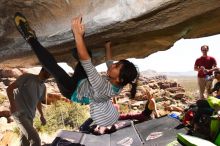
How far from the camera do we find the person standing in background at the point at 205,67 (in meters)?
8.95

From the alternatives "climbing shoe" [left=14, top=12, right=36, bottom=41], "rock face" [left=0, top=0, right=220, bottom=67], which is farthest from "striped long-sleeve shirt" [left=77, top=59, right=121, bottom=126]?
"climbing shoe" [left=14, top=12, right=36, bottom=41]

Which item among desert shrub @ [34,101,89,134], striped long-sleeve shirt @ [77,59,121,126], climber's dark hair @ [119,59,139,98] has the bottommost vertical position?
desert shrub @ [34,101,89,134]

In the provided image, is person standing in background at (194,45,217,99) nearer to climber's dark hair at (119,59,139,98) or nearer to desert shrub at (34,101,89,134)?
climber's dark hair at (119,59,139,98)

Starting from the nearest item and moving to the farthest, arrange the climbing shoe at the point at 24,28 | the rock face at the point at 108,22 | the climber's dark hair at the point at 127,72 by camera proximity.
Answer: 1. the rock face at the point at 108,22
2. the climber's dark hair at the point at 127,72
3. the climbing shoe at the point at 24,28

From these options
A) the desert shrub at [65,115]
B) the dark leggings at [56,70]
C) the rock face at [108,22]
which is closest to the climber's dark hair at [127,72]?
the rock face at [108,22]

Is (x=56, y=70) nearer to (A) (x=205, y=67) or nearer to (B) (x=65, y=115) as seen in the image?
(A) (x=205, y=67)

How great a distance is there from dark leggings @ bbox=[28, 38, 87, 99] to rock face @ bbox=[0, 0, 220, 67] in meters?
0.30

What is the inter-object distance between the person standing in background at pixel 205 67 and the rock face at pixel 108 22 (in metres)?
3.65

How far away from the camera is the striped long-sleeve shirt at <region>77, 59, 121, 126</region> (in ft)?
12.1

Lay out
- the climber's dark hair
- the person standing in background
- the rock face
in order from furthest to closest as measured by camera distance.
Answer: the person standing in background → the climber's dark hair → the rock face

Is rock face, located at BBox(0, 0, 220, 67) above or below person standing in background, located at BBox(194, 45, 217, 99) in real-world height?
above

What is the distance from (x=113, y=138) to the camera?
26.9 feet

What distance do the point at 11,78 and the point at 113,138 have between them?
17641 mm

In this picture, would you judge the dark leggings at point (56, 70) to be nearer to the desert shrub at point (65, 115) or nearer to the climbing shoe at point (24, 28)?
the climbing shoe at point (24, 28)
